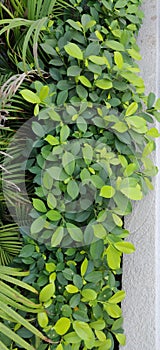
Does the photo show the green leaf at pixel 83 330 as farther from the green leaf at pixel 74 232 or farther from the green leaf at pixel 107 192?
the green leaf at pixel 107 192

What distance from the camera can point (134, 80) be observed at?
130 centimetres

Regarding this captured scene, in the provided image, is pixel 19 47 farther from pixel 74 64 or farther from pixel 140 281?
pixel 140 281

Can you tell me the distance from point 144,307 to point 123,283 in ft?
0.29

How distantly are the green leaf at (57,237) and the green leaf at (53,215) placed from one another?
0.03 meters

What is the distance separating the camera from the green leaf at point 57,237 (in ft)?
3.63

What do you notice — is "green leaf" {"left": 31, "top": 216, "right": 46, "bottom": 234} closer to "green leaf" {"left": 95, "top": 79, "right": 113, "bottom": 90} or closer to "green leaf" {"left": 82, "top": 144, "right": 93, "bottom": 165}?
"green leaf" {"left": 82, "top": 144, "right": 93, "bottom": 165}

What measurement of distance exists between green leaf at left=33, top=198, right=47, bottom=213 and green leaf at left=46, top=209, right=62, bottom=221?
0.02 m

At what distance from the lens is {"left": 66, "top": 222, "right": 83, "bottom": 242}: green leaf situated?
3.65 feet

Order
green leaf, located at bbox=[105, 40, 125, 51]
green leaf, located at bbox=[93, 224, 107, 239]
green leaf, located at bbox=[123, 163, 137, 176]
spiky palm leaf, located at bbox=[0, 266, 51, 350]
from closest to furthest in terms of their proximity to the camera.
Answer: spiky palm leaf, located at bbox=[0, 266, 51, 350], green leaf, located at bbox=[93, 224, 107, 239], green leaf, located at bbox=[123, 163, 137, 176], green leaf, located at bbox=[105, 40, 125, 51]

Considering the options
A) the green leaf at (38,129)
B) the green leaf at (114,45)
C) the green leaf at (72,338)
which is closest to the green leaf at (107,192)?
the green leaf at (38,129)

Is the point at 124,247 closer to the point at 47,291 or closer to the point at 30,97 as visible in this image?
the point at 47,291

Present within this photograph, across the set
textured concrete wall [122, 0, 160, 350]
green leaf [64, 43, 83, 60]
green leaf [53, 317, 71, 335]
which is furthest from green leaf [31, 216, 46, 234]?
green leaf [64, 43, 83, 60]

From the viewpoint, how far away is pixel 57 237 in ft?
3.63

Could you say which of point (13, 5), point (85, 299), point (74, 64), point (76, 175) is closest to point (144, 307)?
point (85, 299)
